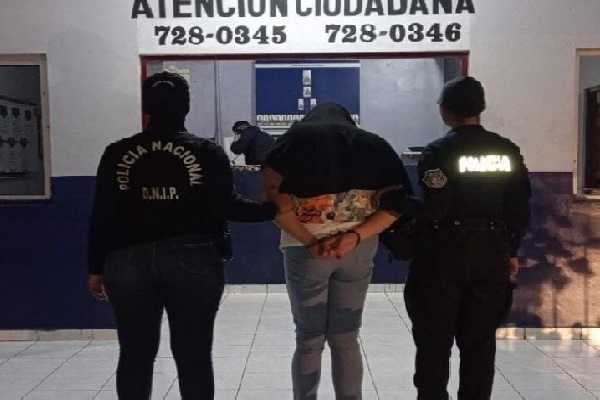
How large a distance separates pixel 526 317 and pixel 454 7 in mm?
2244

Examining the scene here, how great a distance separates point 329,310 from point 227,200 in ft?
1.94

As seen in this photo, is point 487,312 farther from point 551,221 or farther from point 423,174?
point 551,221

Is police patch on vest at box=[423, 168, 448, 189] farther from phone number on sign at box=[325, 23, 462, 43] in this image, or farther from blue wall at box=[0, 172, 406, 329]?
blue wall at box=[0, 172, 406, 329]

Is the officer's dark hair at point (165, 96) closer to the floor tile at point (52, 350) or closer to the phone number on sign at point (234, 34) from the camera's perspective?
the phone number on sign at point (234, 34)

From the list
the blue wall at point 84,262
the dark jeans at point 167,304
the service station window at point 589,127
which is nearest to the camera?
the dark jeans at point 167,304

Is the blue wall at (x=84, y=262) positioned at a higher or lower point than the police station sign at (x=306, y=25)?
lower

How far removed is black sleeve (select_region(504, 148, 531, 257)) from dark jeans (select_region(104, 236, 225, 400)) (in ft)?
4.00

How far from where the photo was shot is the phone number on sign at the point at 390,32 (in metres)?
4.52

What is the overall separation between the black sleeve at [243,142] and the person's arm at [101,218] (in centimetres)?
430

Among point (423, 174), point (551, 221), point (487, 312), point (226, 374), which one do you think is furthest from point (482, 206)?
point (551, 221)

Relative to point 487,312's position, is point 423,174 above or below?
above

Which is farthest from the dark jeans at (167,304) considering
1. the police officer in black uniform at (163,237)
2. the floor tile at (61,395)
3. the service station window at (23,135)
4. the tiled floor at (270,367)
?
the service station window at (23,135)

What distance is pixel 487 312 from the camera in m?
2.68

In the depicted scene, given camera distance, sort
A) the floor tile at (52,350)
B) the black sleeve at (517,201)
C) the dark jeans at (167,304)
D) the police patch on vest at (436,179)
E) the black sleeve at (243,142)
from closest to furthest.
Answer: the dark jeans at (167,304) < the police patch on vest at (436,179) < the black sleeve at (517,201) < the floor tile at (52,350) < the black sleeve at (243,142)
